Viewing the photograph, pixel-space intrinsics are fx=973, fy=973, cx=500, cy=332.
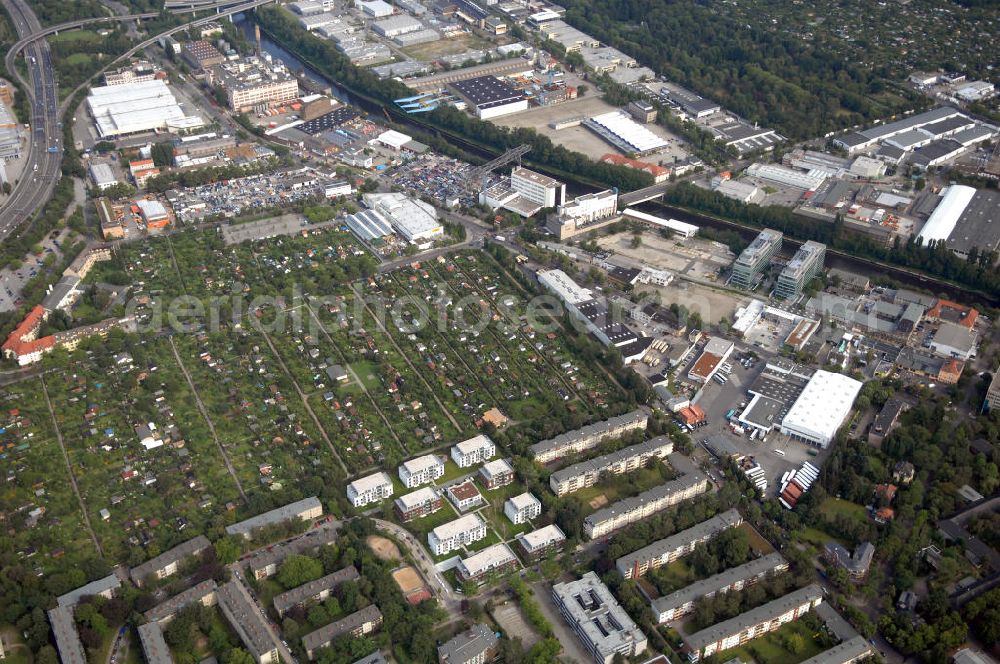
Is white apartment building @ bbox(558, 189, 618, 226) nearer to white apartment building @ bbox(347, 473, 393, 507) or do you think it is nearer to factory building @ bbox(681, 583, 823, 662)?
white apartment building @ bbox(347, 473, 393, 507)

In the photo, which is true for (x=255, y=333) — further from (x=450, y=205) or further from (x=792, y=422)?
(x=792, y=422)

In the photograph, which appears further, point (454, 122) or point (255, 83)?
point (255, 83)

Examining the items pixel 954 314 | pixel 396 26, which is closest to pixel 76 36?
pixel 396 26

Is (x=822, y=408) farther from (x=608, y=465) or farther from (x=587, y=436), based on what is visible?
(x=587, y=436)

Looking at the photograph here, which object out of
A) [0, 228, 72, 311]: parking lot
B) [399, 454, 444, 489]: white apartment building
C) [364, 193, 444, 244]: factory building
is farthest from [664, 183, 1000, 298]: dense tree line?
[0, 228, 72, 311]: parking lot

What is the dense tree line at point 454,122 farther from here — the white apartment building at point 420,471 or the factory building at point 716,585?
the factory building at point 716,585

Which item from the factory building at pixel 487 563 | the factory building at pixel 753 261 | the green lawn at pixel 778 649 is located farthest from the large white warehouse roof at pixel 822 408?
the factory building at pixel 487 563

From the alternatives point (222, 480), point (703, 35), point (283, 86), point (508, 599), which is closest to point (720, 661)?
point (508, 599)

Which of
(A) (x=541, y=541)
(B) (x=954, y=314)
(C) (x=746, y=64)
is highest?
(A) (x=541, y=541)
